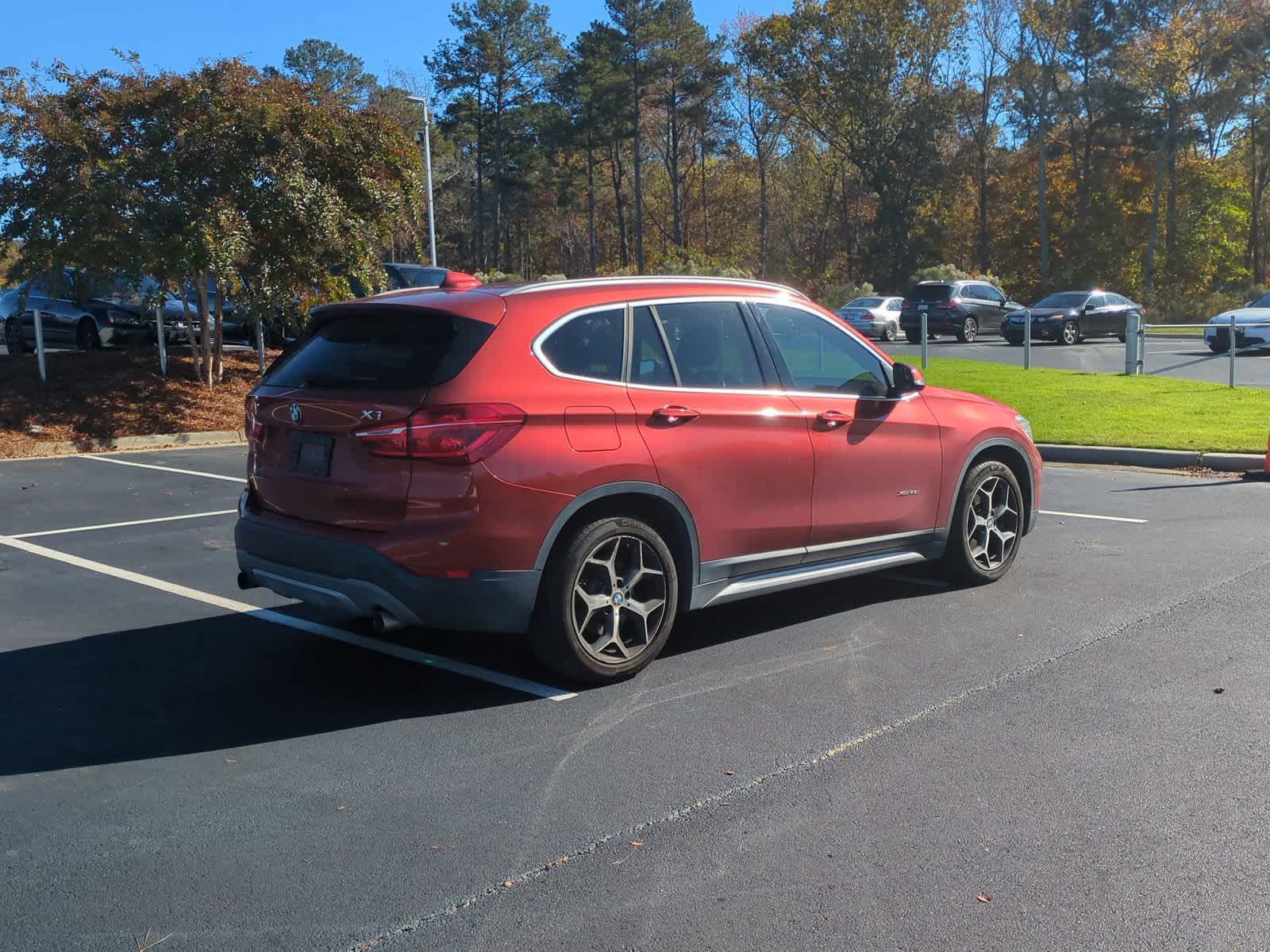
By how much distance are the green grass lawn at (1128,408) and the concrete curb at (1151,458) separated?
21 cm

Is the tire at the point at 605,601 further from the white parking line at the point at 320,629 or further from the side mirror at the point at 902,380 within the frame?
the side mirror at the point at 902,380

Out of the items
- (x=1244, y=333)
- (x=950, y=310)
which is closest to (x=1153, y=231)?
(x=950, y=310)

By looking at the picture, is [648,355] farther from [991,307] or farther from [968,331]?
[991,307]

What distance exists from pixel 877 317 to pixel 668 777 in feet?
104

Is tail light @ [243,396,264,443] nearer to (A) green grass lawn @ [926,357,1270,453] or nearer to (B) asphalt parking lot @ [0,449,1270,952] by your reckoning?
(B) asphalt parking lot @ [0,449,1270,952]

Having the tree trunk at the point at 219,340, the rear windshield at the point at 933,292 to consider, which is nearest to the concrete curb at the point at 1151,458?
the tree trunk at the point at 219,340

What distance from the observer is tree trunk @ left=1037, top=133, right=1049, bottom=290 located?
55844 mm

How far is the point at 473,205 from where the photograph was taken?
70.6 metres

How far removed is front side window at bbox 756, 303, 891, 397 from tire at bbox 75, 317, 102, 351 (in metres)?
18.7

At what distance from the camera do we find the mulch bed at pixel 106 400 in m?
14.8

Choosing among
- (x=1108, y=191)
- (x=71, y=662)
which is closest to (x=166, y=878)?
(x=71, y=662)

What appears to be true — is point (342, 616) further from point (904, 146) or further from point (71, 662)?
point (904, 146)

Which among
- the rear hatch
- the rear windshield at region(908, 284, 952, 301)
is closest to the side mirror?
the rear hatch

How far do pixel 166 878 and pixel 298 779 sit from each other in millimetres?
787
